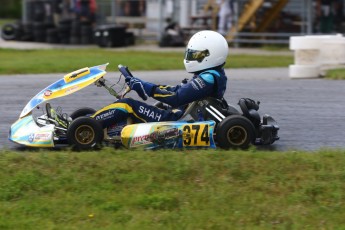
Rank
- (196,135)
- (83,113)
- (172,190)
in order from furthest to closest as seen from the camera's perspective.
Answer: (83,113) < (196,135) < (172,190)

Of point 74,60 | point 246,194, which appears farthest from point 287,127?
point 74,60

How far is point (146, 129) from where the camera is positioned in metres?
6.91

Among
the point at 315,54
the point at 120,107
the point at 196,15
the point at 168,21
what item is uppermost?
the point at 196,15

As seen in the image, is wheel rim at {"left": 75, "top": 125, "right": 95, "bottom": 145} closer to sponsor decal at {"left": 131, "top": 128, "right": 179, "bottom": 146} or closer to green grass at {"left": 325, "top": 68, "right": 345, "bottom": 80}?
sponsor decal at {"left": 131, "top": 128, "right": 179, "bottom": 146}

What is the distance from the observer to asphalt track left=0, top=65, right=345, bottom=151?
26.2ft

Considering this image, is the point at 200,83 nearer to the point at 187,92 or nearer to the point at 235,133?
the point at 187,92

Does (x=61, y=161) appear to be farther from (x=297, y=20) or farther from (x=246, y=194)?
(x=297, y=20)

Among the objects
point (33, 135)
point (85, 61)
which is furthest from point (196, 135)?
point (85, 61)

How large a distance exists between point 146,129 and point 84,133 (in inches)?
22.6

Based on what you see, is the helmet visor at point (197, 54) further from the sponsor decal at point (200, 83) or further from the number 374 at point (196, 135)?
the number 374 at point (196, 135)

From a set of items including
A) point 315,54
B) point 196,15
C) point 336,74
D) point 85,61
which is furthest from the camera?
point 196,15

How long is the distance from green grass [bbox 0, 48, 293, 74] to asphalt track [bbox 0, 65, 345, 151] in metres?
0.70

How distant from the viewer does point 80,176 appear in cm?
602

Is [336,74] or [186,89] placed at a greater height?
[186,89]
